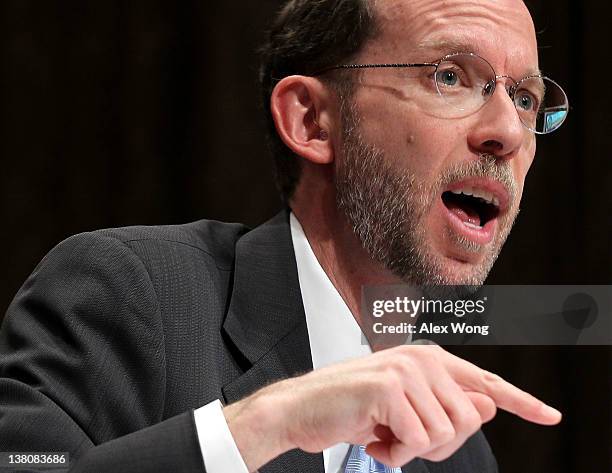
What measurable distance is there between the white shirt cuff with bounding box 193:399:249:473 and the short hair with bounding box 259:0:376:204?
78 cm

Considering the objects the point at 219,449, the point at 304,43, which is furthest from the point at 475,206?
the point at 219,449

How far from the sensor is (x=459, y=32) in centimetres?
156

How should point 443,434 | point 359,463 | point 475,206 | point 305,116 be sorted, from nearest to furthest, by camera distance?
point 443,434, point 359,463, point 475,206, point 305,116

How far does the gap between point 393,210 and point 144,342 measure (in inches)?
20.6

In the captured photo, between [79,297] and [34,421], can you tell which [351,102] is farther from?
[34,421]

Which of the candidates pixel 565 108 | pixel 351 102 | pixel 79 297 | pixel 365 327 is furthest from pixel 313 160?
pixel 79 297

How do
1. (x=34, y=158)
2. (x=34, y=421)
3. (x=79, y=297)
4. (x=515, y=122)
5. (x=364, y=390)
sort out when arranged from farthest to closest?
(x=34, y=158) → (x=515, y=122) → (x=79, y=297) → (x=34, y=421) → (x=364, y=390)

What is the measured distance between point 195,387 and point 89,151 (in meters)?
0.96

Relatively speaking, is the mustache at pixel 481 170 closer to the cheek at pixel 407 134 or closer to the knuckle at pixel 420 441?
the cheek at pixel 407 134

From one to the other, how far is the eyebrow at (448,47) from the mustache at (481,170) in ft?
0.58

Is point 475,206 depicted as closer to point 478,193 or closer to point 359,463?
point 478,193

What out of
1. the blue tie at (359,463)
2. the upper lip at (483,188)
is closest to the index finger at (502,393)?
the blue tie at (359,463)

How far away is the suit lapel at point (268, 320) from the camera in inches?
52.7

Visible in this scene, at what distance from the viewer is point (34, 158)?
2.10m
